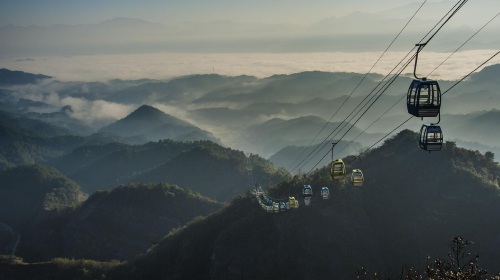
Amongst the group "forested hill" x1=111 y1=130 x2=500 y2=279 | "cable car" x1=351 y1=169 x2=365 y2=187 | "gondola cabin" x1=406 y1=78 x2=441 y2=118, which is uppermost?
"gondola cabin" x1=406 y1=78 x2=441 y2=118

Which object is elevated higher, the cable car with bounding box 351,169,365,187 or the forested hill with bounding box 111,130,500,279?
the cable car with bounding box 351,169,365,187

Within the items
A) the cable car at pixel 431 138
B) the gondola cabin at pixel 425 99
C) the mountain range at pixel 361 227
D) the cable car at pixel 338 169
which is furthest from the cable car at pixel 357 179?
the mountain range at pixel 361 227

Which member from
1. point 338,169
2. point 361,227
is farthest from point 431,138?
point 361,227

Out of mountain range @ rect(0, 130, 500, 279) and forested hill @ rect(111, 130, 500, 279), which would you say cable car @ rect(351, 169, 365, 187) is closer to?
mountain range @ rect(0, 130, 500, 279)

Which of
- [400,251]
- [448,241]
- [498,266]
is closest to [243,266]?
[400,251]

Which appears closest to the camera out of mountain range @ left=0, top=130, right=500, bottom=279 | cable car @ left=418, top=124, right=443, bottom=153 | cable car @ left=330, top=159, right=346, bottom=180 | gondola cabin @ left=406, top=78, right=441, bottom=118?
gondola cabin @ left=406, top=78, right=441, bottom=118

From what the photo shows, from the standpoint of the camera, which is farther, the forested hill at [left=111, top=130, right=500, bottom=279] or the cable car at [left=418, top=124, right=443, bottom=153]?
the forested hill at [left=111, top=130, right=500, bottom=279]

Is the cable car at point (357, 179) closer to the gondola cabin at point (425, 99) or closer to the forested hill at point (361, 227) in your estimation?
the gondola cabin at point (425, 99)

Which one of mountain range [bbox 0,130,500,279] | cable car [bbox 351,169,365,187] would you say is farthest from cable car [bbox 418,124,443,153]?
mountain range [bbox 0,130,500,279]
